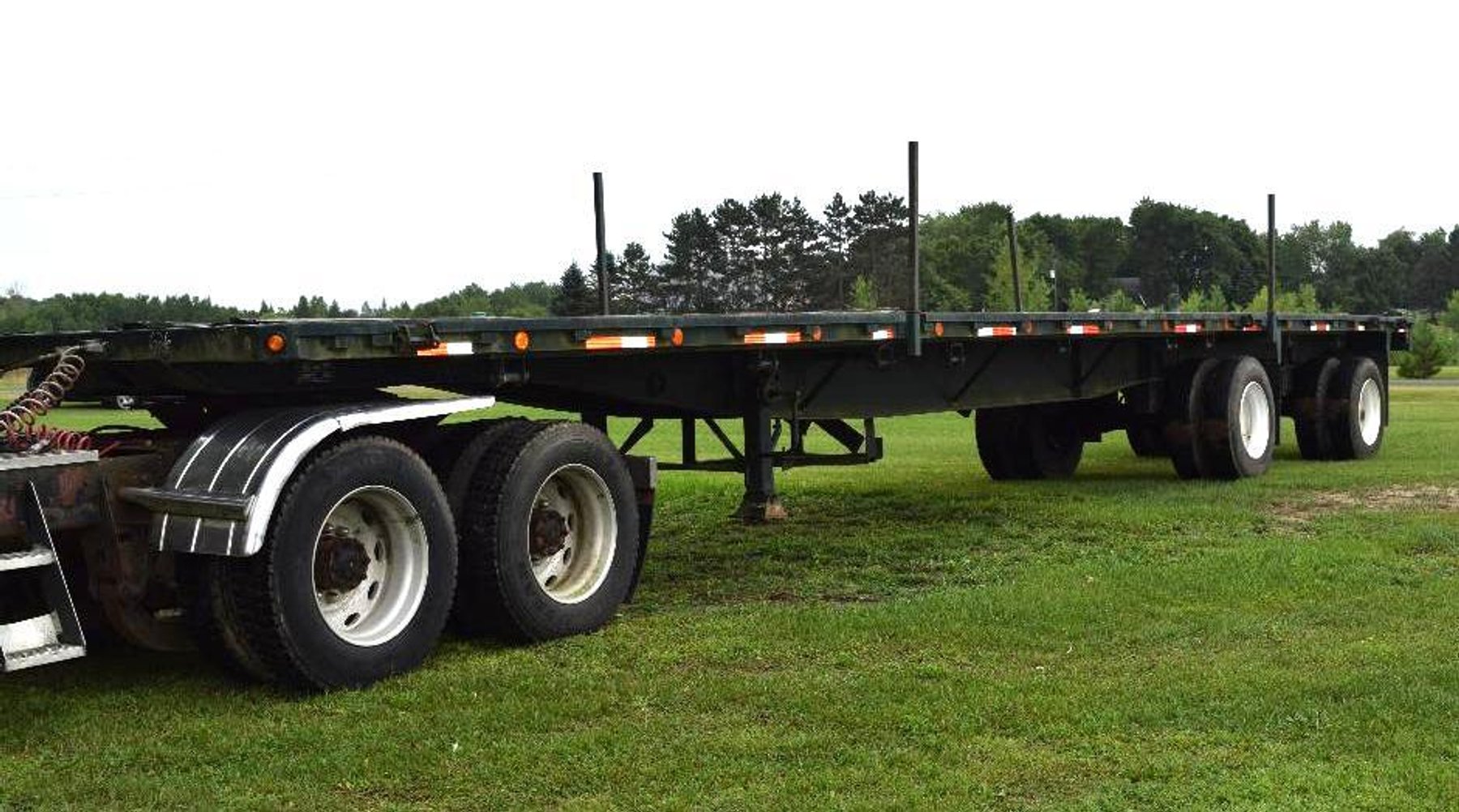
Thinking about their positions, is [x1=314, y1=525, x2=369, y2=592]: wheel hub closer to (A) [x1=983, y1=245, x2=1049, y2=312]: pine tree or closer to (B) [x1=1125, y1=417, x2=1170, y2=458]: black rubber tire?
(A) [x1=983, y1=245, x2=1049, y2=312]: pine tree

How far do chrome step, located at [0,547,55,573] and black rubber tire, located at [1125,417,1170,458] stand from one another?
1124 centimetres

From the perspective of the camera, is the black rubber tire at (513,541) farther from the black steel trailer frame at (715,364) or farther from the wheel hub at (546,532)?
the black steel trailer frame at (715,364)

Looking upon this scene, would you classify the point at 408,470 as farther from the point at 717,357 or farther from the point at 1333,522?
the point at 1333,522

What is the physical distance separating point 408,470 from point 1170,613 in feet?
12.6

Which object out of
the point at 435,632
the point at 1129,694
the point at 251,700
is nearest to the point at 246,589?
the point at 251,700

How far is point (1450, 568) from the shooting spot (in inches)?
384

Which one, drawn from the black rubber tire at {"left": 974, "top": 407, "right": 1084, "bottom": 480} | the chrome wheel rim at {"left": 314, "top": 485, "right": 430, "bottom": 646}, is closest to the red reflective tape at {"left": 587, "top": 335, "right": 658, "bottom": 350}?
the chrome wheel rim at {"left": 314, "top": 485, "right": 430, "bottom": 646}

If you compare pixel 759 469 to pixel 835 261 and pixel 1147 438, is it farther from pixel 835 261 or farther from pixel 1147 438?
pixel 1147 438

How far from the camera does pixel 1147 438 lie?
60.1ft

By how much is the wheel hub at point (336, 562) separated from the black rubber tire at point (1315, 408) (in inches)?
533

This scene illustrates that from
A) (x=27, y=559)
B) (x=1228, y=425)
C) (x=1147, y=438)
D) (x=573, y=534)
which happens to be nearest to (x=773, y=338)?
(x=573, y=534)

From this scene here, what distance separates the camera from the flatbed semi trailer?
21.1 ft

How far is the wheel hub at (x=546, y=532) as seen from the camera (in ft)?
26.0

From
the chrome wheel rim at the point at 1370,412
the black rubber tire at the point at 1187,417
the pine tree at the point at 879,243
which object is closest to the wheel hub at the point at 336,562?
the pine tree at the point at 879,243
